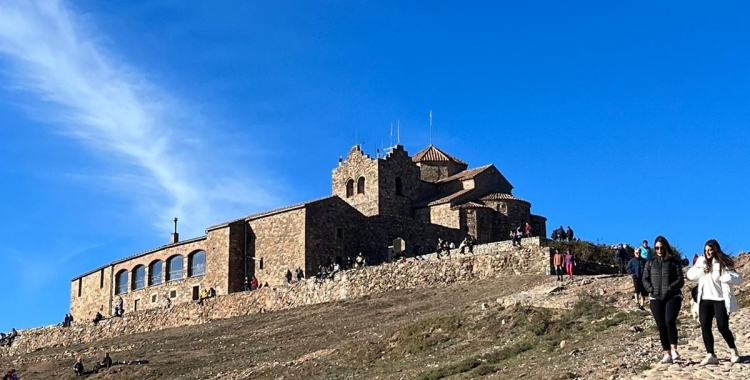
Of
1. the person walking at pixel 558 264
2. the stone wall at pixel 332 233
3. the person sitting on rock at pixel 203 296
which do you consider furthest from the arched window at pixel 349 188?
the person walking at pixel 558 264

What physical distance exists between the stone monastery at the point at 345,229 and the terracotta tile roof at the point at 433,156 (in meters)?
0.06

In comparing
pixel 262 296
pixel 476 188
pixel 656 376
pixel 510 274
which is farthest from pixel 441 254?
pixel 656 376

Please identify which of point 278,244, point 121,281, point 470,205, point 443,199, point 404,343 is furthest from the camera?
point 121,281

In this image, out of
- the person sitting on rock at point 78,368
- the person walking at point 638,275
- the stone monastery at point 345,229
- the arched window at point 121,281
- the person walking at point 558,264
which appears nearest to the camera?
the person walking at point 638,275

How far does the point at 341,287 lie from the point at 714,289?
3255cm

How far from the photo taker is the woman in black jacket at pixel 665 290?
588 inches

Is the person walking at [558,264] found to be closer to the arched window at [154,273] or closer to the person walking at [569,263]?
the person walking at [569,263]

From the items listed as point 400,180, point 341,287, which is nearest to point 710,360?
point 341,287

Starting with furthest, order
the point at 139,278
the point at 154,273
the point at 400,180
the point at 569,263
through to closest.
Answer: the point at 139,278, the point at 154,273, the point at 400,180, the point at 569,263

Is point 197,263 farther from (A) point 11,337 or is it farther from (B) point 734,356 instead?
(B) point 734,356

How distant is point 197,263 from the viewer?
57.9 m

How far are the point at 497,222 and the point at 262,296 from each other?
50.6ft

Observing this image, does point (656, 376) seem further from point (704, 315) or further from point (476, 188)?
point (476, 188)

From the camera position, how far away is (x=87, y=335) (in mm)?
55750
